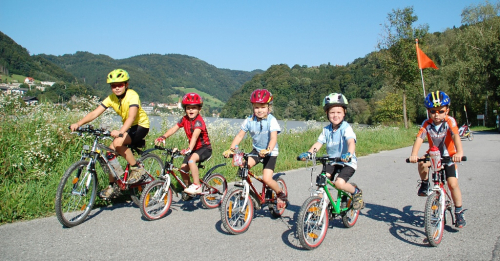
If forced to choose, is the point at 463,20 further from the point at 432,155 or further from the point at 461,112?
the point at 432,155

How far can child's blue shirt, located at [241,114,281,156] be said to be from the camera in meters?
5.13

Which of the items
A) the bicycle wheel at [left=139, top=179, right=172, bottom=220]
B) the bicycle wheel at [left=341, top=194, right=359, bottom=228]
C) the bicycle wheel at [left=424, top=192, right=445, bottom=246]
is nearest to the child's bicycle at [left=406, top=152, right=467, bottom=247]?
the bicycle wheel at [left=424, top=192, right=445, bottom=246]

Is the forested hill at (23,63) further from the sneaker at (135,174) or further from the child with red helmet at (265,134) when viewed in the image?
the child with red helmet at (265,134)

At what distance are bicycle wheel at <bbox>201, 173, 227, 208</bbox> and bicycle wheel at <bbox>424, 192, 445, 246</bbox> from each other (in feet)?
10.00

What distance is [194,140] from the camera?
5535 mm

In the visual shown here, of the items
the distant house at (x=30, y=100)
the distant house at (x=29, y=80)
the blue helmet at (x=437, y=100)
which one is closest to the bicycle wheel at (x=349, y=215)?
the blue helmet at (x=437, y=100)

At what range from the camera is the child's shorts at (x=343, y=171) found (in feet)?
14.3

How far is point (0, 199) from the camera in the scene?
4910 millimetres

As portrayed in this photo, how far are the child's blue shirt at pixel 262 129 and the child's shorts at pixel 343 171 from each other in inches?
33.8

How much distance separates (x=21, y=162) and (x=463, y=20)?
45740 millimetres

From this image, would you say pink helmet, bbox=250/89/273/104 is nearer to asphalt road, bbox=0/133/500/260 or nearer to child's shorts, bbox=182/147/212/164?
child's shorts, bbox=182/147/212/164

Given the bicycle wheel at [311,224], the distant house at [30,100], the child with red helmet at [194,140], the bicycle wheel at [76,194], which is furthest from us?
the distant house at [30,100]

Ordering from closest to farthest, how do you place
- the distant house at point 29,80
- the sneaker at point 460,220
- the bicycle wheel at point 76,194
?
the bicycle wheel at point 76,194
the sneaker at point 460,220
the distant house at point 29,80

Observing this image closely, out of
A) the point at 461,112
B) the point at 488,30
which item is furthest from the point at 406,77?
the point at 461,112
